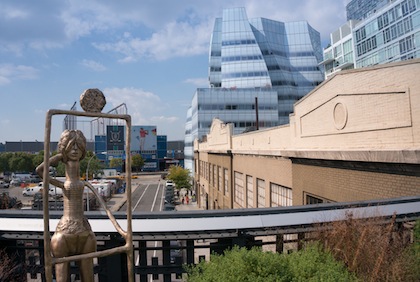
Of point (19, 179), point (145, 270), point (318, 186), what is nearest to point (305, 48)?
point (19, 179)

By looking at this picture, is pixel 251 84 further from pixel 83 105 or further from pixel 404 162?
pixel 83 105

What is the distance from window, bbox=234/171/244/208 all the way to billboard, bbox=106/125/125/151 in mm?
62880

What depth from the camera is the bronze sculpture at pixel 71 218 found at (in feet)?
12.3

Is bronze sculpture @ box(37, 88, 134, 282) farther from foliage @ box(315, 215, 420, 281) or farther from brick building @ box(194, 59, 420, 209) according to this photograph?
brick building @ box(194, 59, 420, 209)

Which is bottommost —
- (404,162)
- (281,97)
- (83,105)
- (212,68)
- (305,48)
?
(404,162)

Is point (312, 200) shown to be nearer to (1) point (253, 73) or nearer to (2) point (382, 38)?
(2) point (382, 38)

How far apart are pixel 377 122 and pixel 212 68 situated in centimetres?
7348

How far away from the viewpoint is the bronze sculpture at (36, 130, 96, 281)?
3738mm

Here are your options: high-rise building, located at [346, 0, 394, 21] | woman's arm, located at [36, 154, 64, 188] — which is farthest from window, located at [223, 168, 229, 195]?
high-rise building, located at [346, 0, 394, 21]

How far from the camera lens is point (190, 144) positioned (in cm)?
7619

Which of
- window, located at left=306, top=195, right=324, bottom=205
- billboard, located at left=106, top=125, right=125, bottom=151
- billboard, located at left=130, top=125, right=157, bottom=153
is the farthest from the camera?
billboard, located at left=130, top=125, right=157, bottom=153

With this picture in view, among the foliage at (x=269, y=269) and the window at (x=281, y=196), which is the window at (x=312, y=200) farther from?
the foliage at (x=269, y=269)

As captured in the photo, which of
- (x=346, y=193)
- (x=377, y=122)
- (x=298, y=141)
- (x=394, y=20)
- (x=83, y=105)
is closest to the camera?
(x=83, y=105)

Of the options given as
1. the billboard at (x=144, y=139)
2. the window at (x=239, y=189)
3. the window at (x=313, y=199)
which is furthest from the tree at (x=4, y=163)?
the window at (x=313, y=199)
